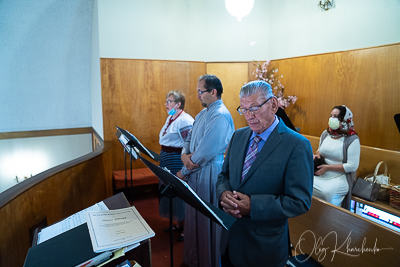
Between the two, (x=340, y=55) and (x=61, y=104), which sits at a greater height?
(x=340, y=55)

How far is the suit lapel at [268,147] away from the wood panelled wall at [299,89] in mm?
2945

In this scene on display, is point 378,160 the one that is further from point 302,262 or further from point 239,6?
point 239,6

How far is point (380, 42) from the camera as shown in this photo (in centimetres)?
347

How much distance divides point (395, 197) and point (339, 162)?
61 centimetres

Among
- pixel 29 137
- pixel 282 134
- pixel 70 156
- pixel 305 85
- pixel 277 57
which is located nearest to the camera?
pixel 282 134

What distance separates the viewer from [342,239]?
6.05 feet

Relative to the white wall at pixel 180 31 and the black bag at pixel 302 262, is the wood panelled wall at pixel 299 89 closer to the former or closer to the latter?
the white wall at pixel 180 31

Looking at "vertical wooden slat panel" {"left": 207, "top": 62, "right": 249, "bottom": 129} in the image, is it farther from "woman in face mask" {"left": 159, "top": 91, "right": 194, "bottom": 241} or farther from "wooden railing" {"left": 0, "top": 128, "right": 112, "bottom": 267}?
"wooden railing" {"left": 0, "top": 128, "right": 112, "bottom": 267}

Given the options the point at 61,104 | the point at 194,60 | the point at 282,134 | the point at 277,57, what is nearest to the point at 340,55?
the point at 277,57

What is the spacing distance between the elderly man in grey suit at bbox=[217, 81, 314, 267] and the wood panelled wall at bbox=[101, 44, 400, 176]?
9.63 ft

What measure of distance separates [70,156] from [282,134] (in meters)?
5.85

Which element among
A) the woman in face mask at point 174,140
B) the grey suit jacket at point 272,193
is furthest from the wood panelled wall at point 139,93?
the grey suit jacket at point 272,193

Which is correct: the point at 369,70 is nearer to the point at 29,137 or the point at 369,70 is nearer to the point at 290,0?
the point at 290,0

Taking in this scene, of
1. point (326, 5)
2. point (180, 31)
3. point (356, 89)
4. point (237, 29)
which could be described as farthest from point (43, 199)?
point (326, 5)
